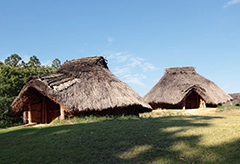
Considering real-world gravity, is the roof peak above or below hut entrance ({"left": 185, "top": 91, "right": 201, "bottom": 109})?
above

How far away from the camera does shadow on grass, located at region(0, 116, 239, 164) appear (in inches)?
184

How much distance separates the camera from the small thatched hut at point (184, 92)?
2003cm

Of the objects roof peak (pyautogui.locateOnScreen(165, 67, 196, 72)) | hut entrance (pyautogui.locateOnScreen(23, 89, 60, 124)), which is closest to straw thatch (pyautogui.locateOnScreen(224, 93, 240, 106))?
roof peak (pyautogui.locateOnScreen(165, 67, 196, 72))

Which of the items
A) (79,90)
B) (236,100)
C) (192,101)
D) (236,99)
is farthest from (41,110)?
(236,99)

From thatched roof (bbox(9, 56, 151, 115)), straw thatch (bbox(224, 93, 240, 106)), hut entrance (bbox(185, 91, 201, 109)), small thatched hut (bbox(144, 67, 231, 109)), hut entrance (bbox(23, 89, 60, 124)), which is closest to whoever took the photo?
thatched roof (bbox(9, 56, 151, 115))

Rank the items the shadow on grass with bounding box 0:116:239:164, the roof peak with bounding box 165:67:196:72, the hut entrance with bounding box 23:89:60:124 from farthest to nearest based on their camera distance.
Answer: the roof peak with bounding box 165:67:196:72
the hut entrance with bounding box 23:89:60:124
the shadow on grass with bounding box 0:116:239:164

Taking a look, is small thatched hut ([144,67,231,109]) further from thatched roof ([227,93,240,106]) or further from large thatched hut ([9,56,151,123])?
thatched roof ([227,93,240,106])

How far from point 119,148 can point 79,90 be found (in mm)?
6677

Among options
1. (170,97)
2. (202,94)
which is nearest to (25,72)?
(170,97)

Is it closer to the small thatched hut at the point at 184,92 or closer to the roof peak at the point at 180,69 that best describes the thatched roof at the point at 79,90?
the small thatched hut at the point at 184,92

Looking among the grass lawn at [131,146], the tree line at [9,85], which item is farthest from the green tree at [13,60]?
the grass lawn at [131,146]

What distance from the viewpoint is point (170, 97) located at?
20.3 m

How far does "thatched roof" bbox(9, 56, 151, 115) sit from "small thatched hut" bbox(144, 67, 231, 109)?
295 inches

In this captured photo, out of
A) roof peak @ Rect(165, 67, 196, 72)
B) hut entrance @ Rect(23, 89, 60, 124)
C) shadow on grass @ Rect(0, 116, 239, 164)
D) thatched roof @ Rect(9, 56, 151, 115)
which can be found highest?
roof peak @ Rect(165, 67, 196, 72)
